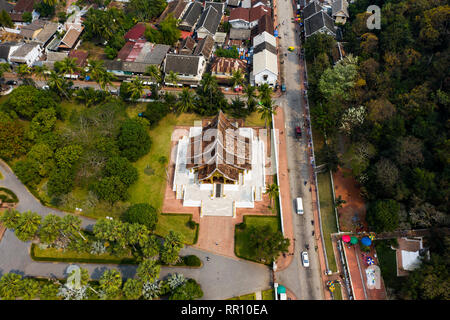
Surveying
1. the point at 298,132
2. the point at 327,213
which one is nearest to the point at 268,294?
the point at 327,213

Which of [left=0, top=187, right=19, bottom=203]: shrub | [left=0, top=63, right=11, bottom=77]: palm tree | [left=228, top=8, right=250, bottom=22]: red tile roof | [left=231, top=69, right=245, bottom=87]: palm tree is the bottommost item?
[left=0, top=187, right=19, bottom=203]: shrub

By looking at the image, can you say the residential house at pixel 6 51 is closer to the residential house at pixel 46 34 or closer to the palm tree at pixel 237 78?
the residential house at pixel 46 34

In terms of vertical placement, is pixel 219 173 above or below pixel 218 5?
below

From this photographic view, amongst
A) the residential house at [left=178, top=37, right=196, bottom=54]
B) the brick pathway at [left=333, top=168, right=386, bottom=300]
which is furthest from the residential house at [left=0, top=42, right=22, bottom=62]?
the brick pathway at [left=333, top=168, right=386, bottom=300]

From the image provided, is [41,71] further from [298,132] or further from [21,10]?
[298,132]

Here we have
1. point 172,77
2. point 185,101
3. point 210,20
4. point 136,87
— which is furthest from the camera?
point 210,20

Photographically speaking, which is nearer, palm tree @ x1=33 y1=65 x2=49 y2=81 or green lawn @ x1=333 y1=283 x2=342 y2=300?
green lawn @ x1=333 y1=283 x2=342 y2=300

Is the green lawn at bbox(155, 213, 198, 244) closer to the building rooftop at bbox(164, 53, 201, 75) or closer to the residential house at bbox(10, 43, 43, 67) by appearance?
the building rooftop at bbox(164, 53, 201, 75)
